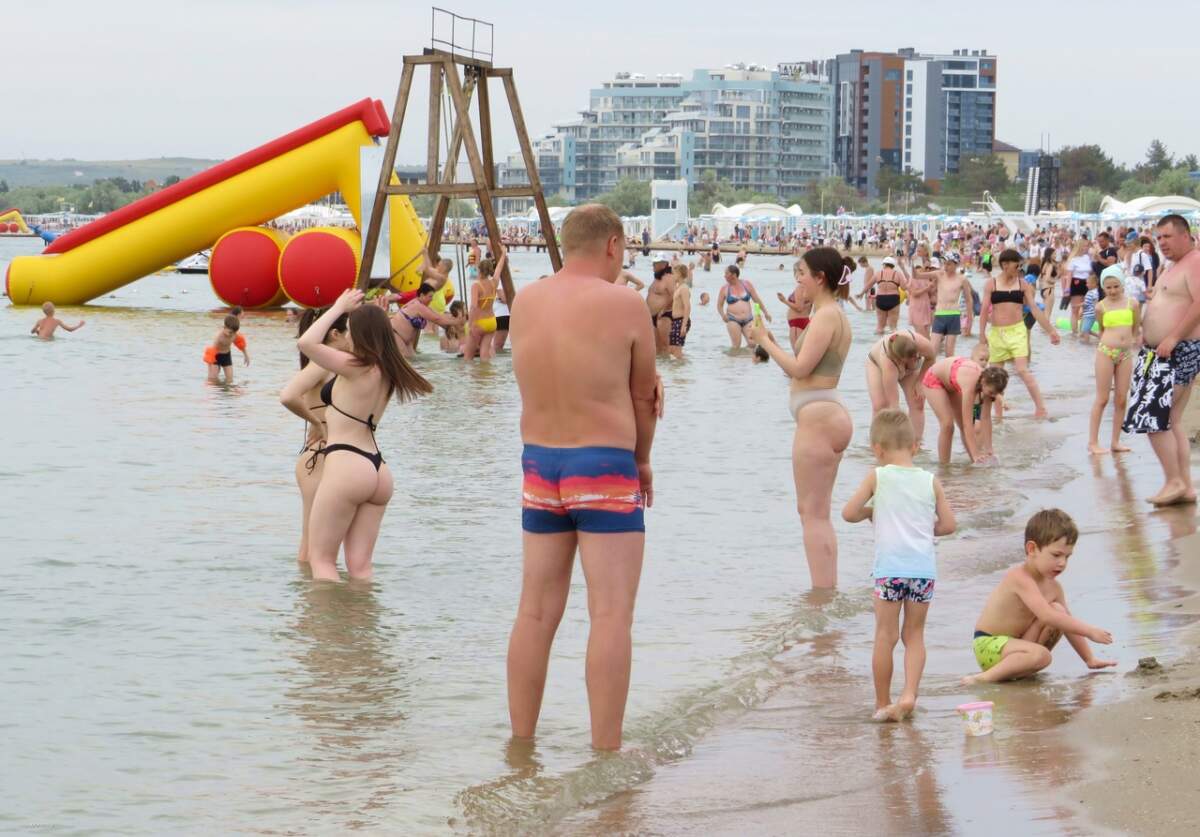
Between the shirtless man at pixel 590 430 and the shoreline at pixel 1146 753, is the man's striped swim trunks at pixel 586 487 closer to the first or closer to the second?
the shirtless man at pixel 590 430

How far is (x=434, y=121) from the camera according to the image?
23312 mm

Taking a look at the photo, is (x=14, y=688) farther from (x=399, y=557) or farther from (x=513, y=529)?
(x=513, y=529)

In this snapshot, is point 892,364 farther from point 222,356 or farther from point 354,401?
point 222,356

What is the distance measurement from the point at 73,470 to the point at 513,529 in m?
4.49

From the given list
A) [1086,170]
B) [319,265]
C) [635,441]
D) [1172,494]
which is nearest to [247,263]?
[319,265]

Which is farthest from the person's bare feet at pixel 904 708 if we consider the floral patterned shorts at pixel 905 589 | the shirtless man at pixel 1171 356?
the shirtless man at pixel 1171 356

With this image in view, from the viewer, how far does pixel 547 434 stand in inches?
175

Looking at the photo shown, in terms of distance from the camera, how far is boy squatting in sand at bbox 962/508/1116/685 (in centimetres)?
537

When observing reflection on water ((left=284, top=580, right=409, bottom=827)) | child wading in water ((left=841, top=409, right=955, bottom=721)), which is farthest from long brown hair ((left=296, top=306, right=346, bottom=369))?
child wading in water ((left=841, top=409, right=955, bottom=721))

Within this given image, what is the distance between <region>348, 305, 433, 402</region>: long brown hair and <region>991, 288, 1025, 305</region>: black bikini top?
7693 millimetres

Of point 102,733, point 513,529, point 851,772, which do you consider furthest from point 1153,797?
point 513,529

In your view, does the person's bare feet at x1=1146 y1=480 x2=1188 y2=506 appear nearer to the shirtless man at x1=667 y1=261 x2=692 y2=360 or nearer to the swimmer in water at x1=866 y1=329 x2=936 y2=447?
the swimmer in water at x1=866 y1=329 x2=936 y2=447

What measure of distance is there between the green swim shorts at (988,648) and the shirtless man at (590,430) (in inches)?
62.7

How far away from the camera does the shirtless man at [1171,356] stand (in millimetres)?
8102
